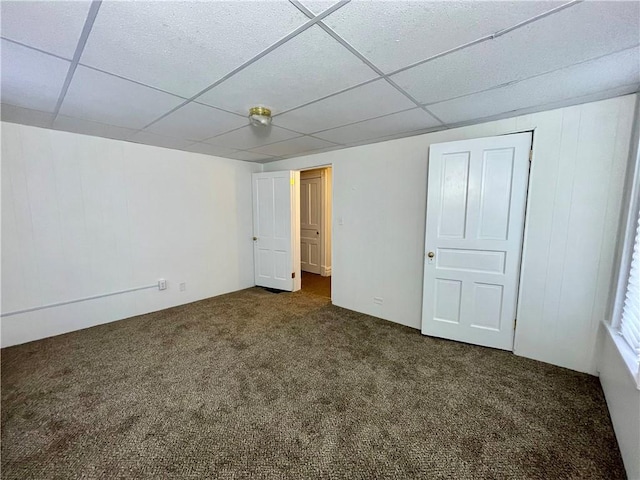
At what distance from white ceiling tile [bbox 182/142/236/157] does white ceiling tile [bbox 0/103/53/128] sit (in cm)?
128

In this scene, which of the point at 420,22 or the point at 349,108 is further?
the point at 349,108

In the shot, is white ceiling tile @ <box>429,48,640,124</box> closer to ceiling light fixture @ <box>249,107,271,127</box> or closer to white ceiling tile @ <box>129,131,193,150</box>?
ceiling light fixture @ <box>249,107,271,127</box>

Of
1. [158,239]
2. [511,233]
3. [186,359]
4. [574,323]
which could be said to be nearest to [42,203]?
[158,239]

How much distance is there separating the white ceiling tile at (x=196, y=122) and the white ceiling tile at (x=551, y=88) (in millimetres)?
1800

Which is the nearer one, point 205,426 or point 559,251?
point 205,426

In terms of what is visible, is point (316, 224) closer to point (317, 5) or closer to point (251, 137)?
point (251, 137)

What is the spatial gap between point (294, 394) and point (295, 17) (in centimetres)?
229

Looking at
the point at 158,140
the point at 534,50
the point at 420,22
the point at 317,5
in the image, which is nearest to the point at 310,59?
the point at 317,5

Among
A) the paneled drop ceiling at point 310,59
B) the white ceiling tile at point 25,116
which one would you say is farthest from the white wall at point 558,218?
the white ceiling tile at point 25,116

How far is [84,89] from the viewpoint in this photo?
178cm

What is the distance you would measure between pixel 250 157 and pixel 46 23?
2896 millimetres

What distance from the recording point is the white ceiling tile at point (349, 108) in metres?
1.83

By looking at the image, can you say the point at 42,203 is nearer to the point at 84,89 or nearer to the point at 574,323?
the point at 84,89

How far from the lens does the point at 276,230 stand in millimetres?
4293
